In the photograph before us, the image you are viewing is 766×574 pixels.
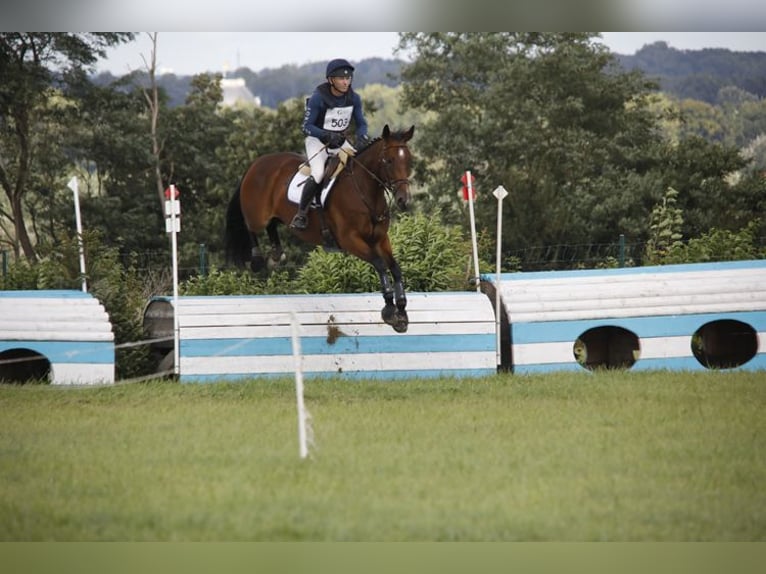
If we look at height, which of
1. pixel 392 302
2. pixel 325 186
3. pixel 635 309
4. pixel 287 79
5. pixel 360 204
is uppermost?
pixel 287 79

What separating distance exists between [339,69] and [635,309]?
2.30m

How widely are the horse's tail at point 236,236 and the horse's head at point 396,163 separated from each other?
136 centimetres

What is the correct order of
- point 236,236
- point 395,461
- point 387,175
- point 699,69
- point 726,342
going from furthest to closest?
point 699,69 → point 726,342 → point 236,236 → point 387,175 → point 395,461

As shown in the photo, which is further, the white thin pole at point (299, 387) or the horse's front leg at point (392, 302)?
the horse's front leg at point (392, 302)

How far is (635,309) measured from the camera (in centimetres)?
682

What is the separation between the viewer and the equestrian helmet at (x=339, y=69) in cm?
599

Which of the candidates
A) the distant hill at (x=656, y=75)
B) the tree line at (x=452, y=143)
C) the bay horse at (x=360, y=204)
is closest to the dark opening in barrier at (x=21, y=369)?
the bay horse at (x=360, y=204)

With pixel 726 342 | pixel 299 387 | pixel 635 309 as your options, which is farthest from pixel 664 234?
pixel 299 387

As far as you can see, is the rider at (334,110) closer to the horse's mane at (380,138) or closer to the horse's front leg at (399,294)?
the horse's mane at (380,138)

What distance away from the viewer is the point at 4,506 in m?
4.40

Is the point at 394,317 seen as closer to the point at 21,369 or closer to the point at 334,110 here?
the point at 334,110

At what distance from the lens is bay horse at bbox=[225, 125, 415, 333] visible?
5898mm

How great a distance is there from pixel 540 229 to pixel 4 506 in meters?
9.16

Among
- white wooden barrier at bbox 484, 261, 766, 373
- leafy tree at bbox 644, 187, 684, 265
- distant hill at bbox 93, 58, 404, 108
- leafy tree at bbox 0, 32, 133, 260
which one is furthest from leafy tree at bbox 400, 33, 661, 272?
white wooden barrier at bbox 484, 261, 766, 373
